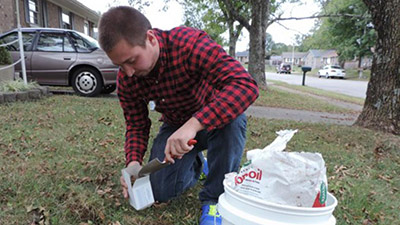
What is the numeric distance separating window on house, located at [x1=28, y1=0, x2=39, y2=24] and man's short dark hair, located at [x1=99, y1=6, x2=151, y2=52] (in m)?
12.0

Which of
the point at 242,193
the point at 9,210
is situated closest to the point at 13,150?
the point at 9,210

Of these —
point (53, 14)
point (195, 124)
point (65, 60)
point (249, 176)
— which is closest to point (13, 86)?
point (65, 60)

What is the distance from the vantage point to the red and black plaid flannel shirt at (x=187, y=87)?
1.46 m

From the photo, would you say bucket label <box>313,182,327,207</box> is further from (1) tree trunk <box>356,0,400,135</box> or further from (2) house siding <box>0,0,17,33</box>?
(2) house siding <box>0,0,17,33</box>

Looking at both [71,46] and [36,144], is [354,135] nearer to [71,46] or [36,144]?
[36,144]

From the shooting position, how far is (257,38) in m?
10.8

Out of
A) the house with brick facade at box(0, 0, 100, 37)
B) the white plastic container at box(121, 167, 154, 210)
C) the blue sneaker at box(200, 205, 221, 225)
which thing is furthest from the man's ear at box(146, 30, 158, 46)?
the house with brick facade at box(0, 0, 100, 37)

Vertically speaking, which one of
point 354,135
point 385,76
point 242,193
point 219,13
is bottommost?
point 354,135

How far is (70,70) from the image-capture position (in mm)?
6840

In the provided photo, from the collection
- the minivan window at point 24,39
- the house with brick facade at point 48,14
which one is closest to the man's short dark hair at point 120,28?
the minivan window at point 24,39

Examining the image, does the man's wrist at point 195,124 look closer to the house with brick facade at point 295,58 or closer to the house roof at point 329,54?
the house roof at point 329,54

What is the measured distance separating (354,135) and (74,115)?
13.0 ft

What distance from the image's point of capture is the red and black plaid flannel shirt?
1459mm

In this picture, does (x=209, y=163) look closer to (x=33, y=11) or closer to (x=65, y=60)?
(x=65, y=60)
